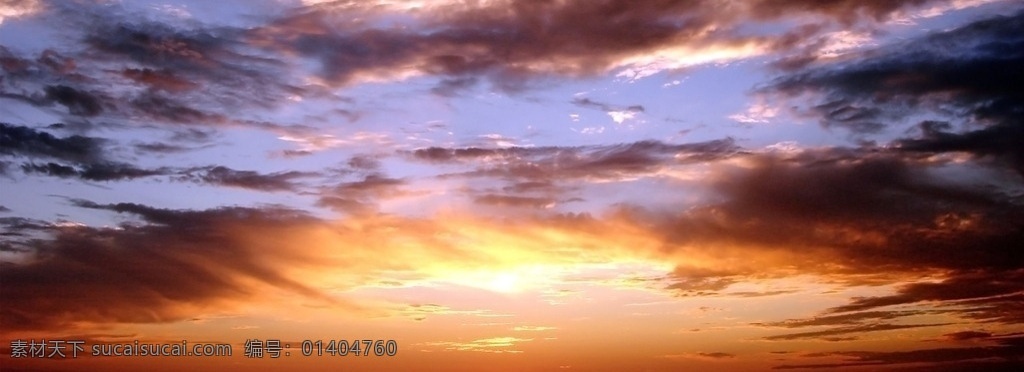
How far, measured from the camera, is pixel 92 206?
232 ft

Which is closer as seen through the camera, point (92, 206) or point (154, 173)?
point (154, 173)

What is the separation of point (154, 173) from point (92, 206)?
13.1m

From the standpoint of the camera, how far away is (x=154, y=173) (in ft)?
215
